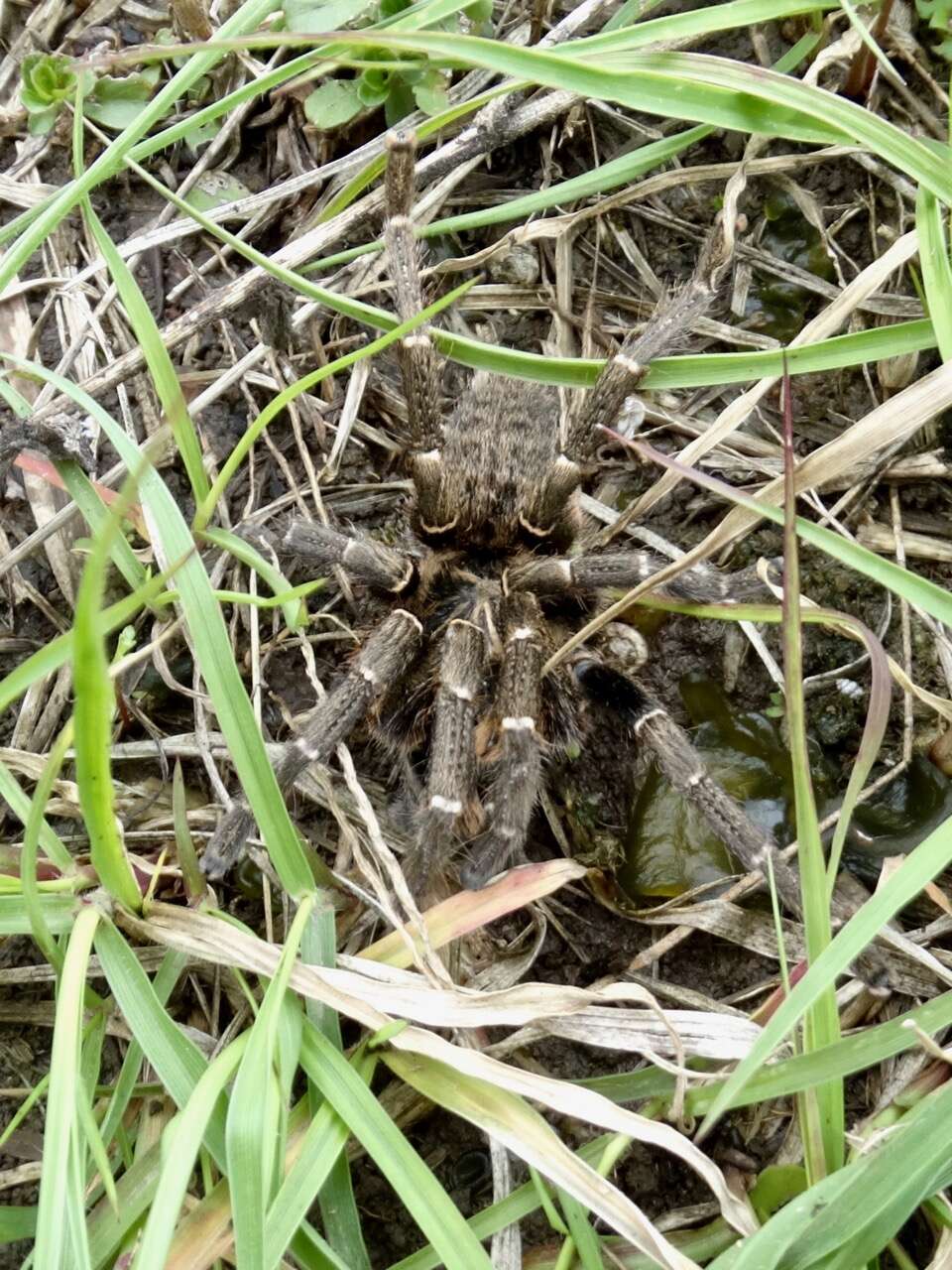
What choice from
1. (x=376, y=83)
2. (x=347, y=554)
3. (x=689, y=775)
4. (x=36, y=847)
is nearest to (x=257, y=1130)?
(x=36, y=847)

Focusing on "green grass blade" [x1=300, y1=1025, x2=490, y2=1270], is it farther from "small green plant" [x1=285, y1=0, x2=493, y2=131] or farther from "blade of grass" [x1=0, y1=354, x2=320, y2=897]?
"small green plant" [x1=285, y1=0, x2=493, y2=131]

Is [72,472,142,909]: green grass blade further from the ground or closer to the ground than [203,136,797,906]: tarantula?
further from the ground

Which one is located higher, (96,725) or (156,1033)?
(96,725)

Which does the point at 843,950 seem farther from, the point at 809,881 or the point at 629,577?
the point at 629,577

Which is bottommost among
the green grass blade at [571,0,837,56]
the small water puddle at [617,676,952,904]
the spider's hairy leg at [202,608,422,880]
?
the small water puddle at [617,676,952,904]

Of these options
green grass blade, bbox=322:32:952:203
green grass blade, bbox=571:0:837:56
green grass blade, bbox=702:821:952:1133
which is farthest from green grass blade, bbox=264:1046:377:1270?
green grass blade, bbox=571:0:837:56

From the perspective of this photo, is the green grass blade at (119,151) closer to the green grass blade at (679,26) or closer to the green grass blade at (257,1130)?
the green grass blade at (679,26)
